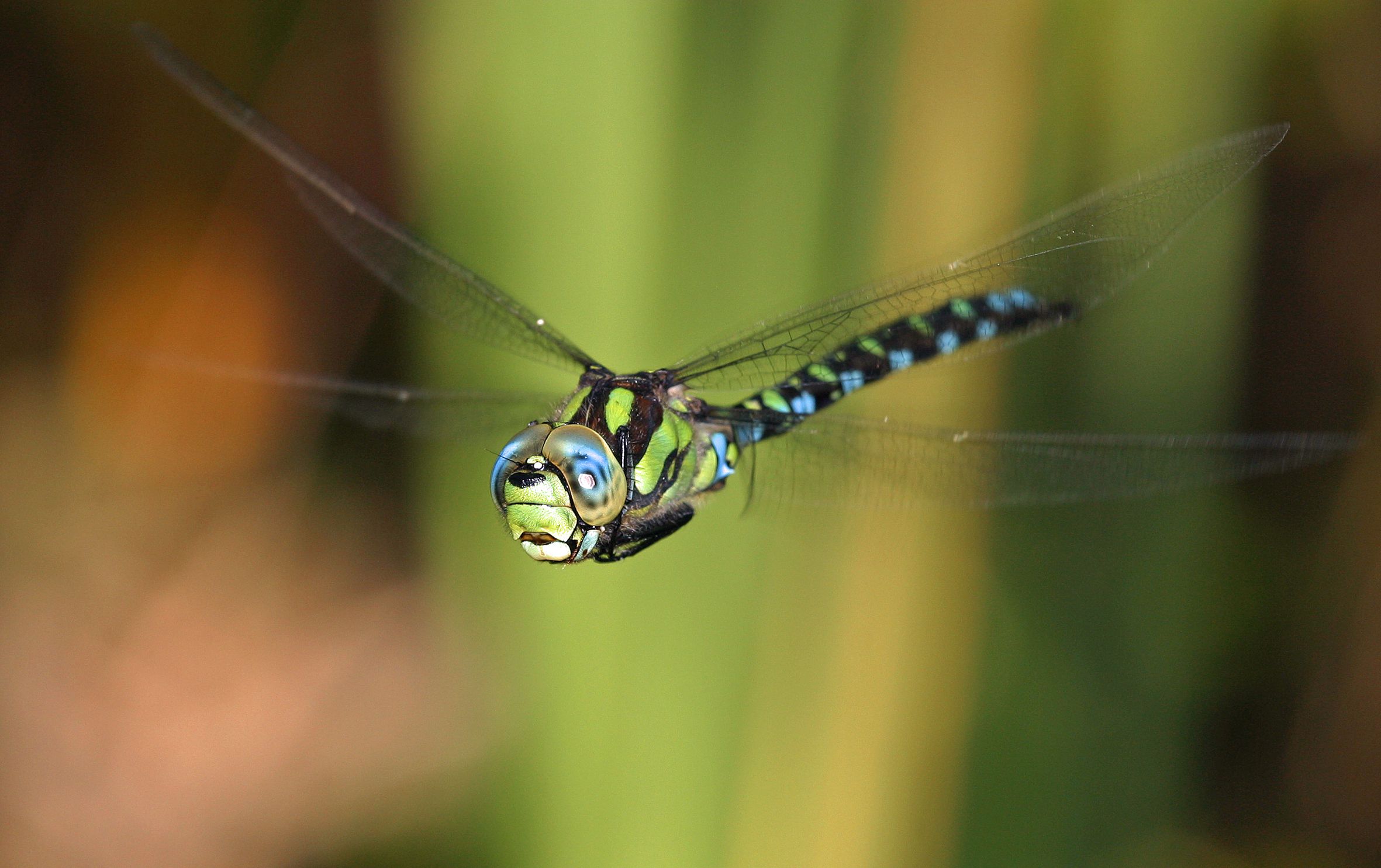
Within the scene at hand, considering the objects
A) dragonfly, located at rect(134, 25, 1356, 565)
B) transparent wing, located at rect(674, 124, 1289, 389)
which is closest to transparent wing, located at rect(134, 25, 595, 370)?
dragonfly, located at rect(134, 25, 1356, 565)

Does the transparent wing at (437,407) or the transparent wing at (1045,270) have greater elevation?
the transparent wing at (1045,270)

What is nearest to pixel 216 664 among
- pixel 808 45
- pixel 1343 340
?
pixel 808 45

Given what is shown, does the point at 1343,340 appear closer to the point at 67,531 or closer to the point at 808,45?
the point at 808,45

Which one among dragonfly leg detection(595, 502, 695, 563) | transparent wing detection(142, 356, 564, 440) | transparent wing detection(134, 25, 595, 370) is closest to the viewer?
dragonfly leg detection(595, 502, 695, 563)

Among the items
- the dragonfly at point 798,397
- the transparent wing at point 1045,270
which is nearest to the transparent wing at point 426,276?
the dragonfly at point 798,397

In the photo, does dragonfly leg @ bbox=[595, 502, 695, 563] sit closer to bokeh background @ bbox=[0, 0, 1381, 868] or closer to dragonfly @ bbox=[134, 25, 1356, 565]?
dragonfly @ bbox=[134, 25, 1356, 565]

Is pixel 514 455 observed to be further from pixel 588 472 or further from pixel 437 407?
pixel 437 407

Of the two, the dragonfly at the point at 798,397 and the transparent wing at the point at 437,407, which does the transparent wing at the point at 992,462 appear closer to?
the dragonfly at the point at 798,397

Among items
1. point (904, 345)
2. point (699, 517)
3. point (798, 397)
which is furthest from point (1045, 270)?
point (699, 517)
